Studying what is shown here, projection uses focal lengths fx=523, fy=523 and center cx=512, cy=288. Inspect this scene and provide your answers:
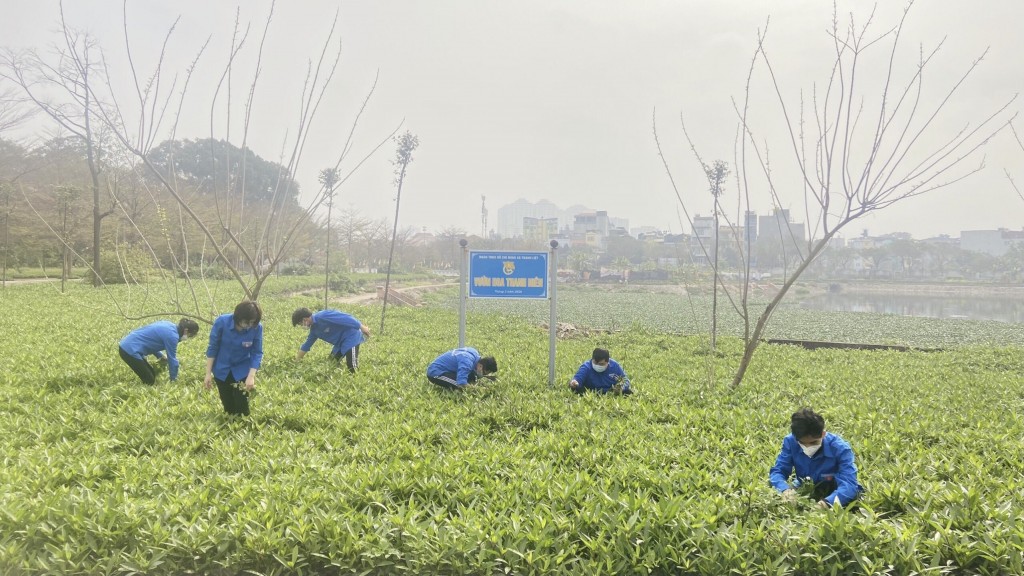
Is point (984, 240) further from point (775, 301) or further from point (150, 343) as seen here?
point (150, 343)

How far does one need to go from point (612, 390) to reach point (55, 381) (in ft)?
19.5

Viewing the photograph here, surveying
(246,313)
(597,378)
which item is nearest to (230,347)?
(246,313)

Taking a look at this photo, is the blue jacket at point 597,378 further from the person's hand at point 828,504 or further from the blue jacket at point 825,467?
the person's hand at point 828,504

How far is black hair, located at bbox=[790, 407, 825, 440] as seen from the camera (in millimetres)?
3057

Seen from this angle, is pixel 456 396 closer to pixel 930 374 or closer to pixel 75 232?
pixel 930 374

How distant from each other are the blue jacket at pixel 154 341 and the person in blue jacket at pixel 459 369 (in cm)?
277

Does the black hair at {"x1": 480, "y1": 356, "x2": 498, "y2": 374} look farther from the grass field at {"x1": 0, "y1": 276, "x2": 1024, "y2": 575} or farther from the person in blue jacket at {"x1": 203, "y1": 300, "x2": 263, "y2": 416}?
the person in blue jacket at {"x1": 203, "y1": 300, "x2": 263, "y2": 416}

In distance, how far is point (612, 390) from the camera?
6.00 metres

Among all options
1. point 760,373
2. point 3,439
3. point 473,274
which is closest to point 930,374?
point 760,373

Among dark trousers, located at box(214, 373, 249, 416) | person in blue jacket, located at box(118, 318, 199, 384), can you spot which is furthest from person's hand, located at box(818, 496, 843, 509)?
person in blue jacket, located at box(118, 318, 199, 384)

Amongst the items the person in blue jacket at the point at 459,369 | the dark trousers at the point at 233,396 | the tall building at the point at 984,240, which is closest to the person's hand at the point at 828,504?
the person in blue jacket at the point at 459,369

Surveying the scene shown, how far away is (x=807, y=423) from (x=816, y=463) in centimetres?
32

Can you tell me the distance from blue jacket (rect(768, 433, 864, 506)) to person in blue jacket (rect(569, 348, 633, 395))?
8.95 ft

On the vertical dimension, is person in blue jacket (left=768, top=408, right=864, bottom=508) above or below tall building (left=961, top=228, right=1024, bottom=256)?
below
